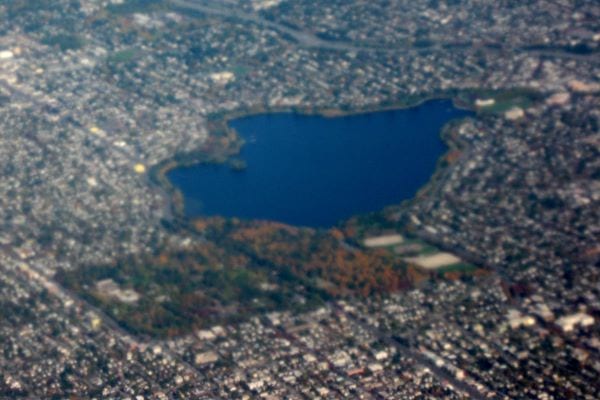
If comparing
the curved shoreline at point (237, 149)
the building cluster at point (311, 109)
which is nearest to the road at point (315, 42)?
the building cluster at point (311, 109)

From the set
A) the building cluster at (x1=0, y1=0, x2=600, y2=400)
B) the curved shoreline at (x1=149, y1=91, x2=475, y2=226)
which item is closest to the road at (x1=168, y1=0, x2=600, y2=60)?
the building cluster at (x1=0, y1=0, x2=600, y2=400)

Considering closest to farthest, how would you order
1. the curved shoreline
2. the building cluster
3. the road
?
the building cluster → the curved shoreline → the road

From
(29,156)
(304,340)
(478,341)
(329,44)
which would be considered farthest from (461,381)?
(329,44)

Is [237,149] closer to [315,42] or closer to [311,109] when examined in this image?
[311,109]

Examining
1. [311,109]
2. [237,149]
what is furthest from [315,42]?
[237,149]

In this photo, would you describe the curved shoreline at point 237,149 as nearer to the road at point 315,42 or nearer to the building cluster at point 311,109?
the building cluster at point 311,109

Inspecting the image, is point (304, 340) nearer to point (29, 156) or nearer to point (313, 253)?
point (313, 253)

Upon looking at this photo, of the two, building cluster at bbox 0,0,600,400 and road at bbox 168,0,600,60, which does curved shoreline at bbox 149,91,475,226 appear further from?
road at bbox 168,0,600,60
